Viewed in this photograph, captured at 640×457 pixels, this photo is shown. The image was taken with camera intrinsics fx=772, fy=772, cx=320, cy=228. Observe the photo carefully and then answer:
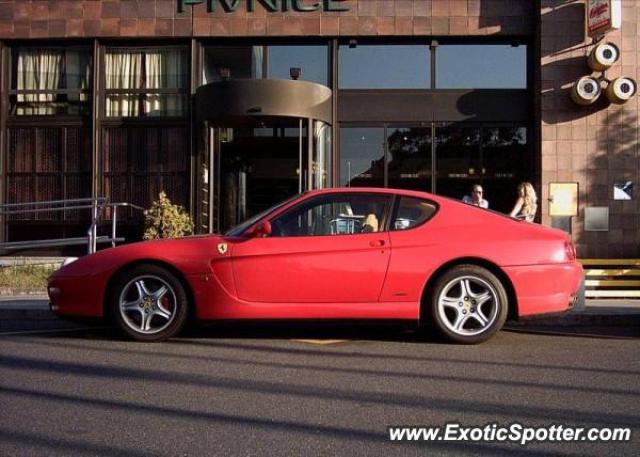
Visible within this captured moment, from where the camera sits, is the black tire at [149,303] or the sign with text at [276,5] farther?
the sign with text at [276,5]

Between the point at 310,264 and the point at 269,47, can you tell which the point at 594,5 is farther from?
the point at 310,264

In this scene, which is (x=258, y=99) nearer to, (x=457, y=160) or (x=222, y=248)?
(x=457, y=160)

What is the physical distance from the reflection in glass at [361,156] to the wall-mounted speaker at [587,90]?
352 cm

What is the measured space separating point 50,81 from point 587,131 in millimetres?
10060

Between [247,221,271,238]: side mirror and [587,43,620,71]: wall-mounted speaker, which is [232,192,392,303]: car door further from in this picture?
[587,43,620,71]: wall-mounted speaker

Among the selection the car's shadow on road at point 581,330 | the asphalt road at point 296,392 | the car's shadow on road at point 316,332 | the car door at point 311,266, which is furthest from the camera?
the car's shadow on road at point 581,330

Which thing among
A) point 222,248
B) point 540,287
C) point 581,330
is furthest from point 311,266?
point 581,330

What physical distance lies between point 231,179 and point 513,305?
878cm

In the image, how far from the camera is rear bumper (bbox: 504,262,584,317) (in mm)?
6586

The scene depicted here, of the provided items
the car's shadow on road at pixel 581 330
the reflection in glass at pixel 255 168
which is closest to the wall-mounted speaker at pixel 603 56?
the reflection in glass at pixel 255 168

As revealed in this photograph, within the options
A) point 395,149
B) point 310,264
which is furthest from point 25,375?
point 395,149

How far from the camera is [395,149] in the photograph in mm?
14484

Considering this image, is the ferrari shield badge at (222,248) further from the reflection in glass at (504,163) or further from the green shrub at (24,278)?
the reflection in glass at (504,163)

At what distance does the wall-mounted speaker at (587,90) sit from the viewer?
1334cm
